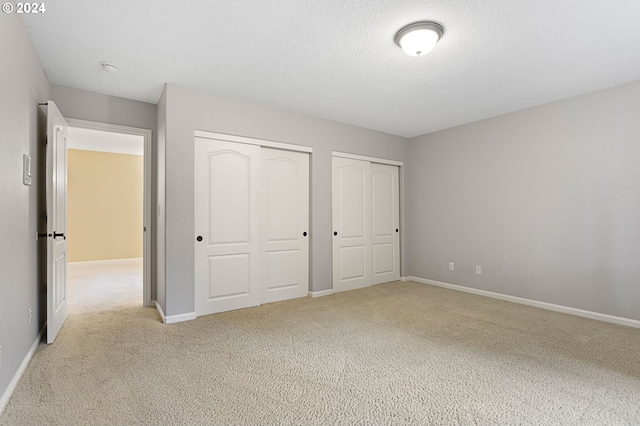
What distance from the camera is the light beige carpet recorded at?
5.78ft

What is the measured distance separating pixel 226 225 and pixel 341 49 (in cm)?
228

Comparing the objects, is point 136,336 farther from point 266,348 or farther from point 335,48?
point 335,48

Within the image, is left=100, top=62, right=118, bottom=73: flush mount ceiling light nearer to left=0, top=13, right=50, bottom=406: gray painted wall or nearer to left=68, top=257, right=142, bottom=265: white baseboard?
left=0, top=13, right=50, bottom=406: gray painted wall

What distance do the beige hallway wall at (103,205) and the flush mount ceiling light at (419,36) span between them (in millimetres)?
7278

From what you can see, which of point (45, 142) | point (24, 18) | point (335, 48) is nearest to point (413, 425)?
point (335, 48)

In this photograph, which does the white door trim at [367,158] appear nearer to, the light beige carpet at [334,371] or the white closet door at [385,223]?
the white closet door at [385,223]

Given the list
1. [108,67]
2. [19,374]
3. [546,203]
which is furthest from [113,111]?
[546,203]

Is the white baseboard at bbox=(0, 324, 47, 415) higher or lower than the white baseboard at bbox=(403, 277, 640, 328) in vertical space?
higher

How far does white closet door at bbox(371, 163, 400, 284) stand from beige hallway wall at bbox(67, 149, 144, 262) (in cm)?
592

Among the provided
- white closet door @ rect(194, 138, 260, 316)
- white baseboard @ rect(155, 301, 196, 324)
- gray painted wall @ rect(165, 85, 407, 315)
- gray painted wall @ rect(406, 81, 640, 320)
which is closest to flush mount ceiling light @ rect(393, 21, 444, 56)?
gray painted wall @ rect(165, 85, 407, 315)

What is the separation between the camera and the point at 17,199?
213cm

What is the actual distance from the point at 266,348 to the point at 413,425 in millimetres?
1376

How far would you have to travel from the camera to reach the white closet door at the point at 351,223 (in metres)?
4.71

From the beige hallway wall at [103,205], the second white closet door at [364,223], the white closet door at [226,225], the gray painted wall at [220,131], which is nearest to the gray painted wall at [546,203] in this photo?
the second white closet door at [364,223]
